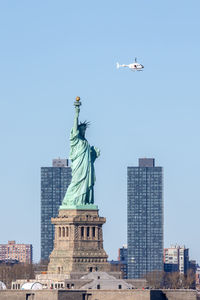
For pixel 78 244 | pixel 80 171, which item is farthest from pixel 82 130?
pixel 78 244

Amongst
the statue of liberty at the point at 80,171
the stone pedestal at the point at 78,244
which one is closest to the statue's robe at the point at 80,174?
the statue of liberty at the point at 80,171

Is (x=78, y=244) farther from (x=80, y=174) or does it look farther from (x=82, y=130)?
(x=82, y=130)

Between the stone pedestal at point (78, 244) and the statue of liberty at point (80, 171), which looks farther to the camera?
the statue of liberty at point (80, 171)

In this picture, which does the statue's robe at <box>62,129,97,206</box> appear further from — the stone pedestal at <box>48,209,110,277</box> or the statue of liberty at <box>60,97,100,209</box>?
the stone pedestal at <box>48,209,110,277</box>

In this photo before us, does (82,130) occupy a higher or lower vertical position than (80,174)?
higher

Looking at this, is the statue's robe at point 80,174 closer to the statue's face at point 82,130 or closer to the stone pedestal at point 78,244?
the statue's face at point 82,130

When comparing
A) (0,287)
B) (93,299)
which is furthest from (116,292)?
(0,287)
